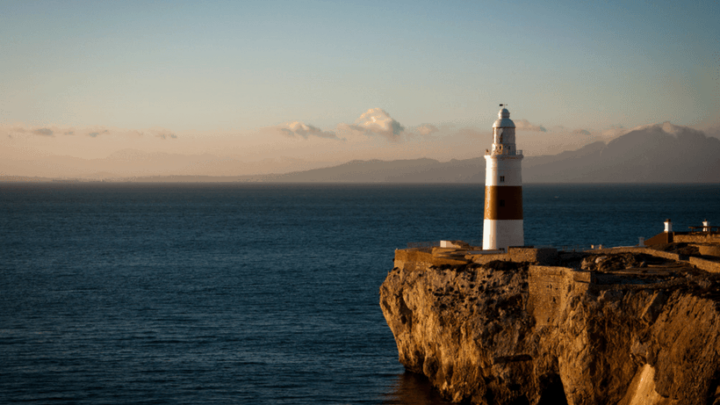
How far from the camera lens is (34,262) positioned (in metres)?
75.8

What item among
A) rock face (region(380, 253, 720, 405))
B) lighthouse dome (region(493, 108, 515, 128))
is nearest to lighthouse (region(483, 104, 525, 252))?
lighthouse dome (region(493, 108, 515, 128))

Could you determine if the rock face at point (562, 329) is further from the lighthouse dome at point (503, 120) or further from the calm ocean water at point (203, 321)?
the lighthouse dome at point (503, 120)

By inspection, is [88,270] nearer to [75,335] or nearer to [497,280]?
[75,335]

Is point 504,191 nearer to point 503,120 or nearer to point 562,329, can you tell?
point 503,120

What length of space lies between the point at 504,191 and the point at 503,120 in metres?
3.67

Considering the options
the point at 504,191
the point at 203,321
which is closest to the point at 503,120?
the point at 504,191

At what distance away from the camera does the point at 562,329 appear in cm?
2558

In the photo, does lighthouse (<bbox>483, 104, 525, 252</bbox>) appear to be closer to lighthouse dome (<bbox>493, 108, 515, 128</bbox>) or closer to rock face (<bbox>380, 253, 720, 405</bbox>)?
lighthouse dome (<bbox>493, 108, 515, 128</bbox>)

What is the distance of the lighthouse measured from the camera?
35875 mm

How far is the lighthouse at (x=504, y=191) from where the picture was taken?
1412 inches

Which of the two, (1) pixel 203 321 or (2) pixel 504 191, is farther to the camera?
(1) pixel 203 321

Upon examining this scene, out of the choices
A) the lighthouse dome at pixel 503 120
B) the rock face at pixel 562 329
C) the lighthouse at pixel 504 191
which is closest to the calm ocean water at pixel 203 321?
the rock face at pixel 562 329

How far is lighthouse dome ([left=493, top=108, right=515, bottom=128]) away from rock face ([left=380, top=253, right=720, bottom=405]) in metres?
7.98

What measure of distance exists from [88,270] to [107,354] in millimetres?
34644
